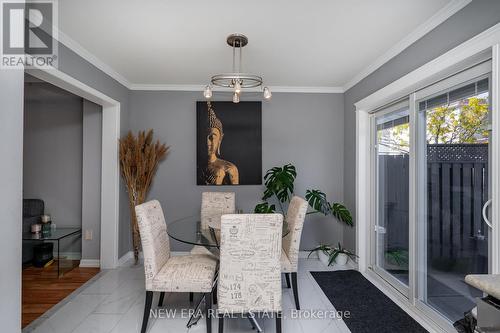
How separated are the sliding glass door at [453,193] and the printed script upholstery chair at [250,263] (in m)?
1.39

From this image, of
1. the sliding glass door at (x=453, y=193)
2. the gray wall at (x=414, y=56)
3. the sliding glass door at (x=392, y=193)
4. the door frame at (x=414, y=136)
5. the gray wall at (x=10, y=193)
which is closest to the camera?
the gray wall at (x=10, y=193)

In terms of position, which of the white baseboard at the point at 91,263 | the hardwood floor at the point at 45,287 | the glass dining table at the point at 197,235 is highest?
the glass dining table at the point at 197,235

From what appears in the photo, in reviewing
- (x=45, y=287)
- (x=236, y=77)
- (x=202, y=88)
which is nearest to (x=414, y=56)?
(x=236, y=77)

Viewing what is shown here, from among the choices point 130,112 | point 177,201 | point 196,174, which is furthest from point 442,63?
point 130,112

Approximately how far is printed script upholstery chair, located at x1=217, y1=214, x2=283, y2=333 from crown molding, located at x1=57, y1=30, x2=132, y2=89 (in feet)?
7.06

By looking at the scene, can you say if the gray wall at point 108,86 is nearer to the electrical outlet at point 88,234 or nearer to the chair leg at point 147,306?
the electrical outlet at point 88,234

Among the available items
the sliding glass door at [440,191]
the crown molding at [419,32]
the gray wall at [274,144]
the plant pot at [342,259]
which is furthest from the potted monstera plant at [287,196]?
the crown molding at [419,32]

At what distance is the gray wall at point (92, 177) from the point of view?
3502 mm

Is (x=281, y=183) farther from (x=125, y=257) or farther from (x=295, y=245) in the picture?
(x=125, y=257)

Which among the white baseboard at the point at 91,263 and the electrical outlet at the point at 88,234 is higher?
the electrical outlet at the point at 88,234

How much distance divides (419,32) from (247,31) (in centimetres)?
141

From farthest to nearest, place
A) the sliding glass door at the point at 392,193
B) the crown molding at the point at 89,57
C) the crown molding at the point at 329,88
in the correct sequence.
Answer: the sliding glass door at the point at 392,193, the crown molding at the point at 89,57, the crown molding at the point at 329,88

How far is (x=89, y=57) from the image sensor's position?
2.72 m

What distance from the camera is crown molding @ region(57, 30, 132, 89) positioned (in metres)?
2.35
